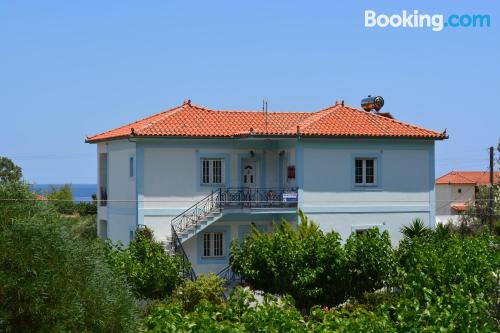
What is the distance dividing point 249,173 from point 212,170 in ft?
5.80

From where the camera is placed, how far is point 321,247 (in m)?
30.6

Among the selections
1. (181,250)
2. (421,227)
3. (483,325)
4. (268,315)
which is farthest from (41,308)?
(421,227)

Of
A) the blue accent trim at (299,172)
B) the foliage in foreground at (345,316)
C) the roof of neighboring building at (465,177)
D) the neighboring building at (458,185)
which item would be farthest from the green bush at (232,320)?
the roof of neighboring building at (465,177)

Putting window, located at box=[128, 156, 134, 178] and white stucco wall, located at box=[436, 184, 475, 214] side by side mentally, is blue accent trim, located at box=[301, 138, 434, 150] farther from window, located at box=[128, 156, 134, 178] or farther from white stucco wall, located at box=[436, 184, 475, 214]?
white stucco wall, located at box=[436, 184, 475, 214]

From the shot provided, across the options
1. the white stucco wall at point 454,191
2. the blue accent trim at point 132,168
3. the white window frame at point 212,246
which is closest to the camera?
the blue accent trim at point 132,168

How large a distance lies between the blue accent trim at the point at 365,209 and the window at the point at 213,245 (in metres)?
3.50

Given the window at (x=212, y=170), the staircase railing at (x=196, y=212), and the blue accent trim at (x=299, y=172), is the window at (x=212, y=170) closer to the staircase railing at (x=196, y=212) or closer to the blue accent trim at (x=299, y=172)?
the staircase railing at (x=196, y=212)

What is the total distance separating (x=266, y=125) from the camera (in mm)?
39031

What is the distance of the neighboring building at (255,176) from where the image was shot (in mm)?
36688

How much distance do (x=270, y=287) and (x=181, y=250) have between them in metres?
4.76

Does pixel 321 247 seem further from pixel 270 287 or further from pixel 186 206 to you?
pixel 186 206

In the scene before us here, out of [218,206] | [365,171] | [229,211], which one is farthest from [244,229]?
[365,171]

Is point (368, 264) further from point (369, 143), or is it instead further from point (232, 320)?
point (232, 320)

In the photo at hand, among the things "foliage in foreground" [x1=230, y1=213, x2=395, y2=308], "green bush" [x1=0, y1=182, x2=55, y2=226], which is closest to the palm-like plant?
"foliage in foreground" [x1=230, y1=213, x2=395, y2=308]
